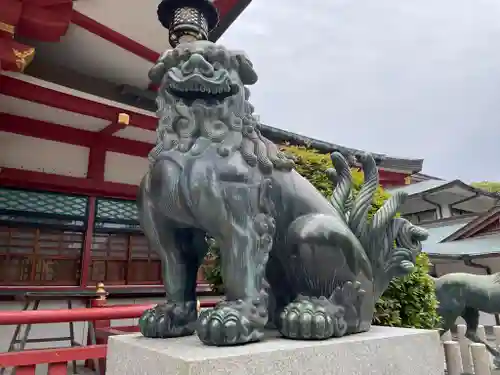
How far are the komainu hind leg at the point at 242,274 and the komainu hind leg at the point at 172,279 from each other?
6.7 inches

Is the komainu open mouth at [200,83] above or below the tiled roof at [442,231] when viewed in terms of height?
below

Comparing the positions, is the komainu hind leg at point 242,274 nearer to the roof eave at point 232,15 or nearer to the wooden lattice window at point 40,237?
the roof eave at point 232,15

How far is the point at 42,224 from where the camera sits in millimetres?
4086

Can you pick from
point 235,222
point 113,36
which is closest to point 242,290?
point 235,222

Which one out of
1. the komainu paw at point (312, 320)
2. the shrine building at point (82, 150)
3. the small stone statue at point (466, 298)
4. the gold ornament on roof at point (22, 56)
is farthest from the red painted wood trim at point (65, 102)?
the small stone statue at point (466, 298)

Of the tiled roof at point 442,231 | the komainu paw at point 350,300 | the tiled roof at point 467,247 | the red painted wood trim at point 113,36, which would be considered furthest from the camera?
the tiled roof at point 442,231

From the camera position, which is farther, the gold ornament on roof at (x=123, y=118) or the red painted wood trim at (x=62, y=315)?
the gold ornament on roof at (x=123, y=118)

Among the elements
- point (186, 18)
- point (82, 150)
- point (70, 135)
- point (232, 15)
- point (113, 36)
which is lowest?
point (186, 18)

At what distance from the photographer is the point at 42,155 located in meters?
4.07

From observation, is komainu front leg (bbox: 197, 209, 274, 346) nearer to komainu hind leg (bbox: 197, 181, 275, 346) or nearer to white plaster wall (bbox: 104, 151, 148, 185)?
komainu hind leg (bbox: 197, 181, 275, 346)

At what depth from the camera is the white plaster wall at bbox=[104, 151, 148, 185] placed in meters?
4.52

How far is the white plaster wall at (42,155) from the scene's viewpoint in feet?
12.7

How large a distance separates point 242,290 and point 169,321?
0.24 metres

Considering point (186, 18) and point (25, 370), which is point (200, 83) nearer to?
point (186, 18)
